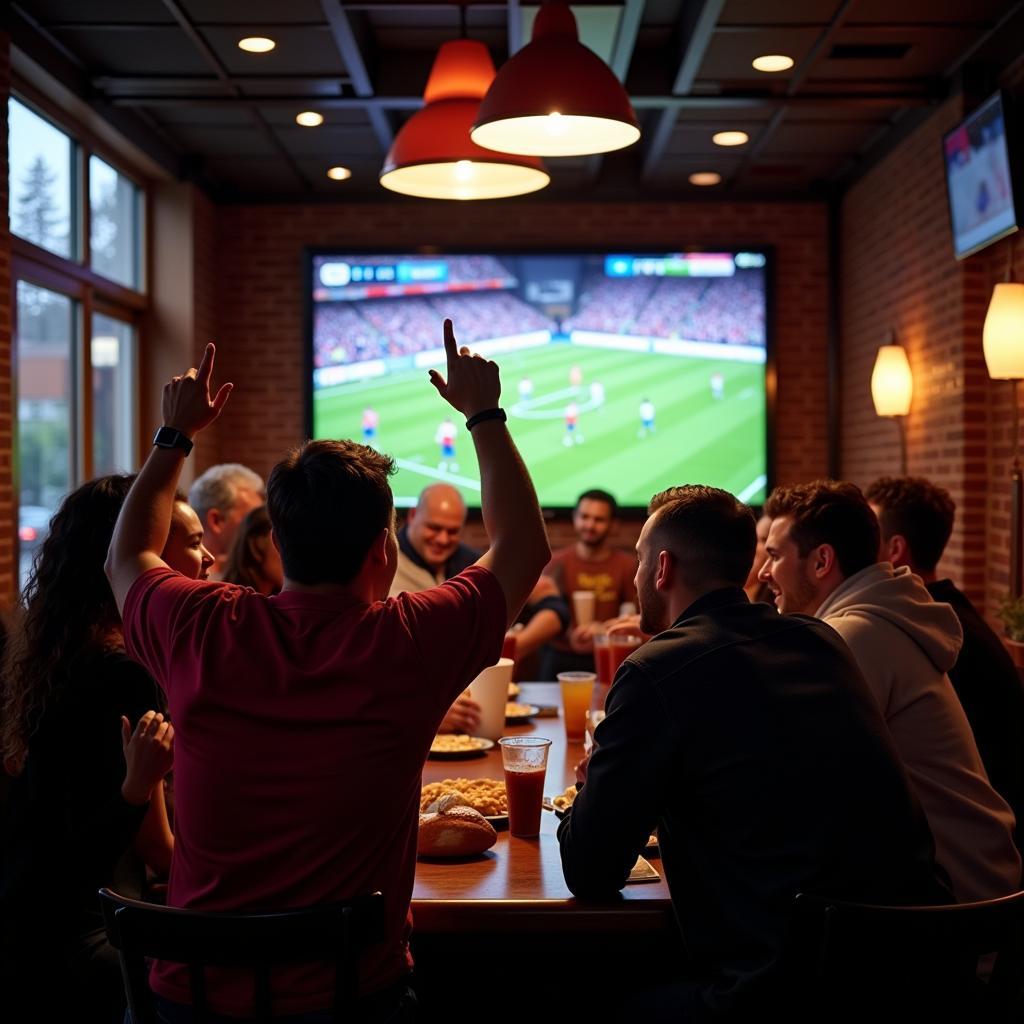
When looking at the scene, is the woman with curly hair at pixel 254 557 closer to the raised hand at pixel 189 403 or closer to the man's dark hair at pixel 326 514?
the raised hand at pixel 189 403

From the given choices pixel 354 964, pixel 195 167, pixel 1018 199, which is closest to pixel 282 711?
pixel 354 964

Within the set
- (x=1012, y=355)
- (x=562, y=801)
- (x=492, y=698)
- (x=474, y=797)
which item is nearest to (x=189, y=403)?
(x=474, y=797)

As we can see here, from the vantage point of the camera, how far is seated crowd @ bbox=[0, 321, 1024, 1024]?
4.85ft

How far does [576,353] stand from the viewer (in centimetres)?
707

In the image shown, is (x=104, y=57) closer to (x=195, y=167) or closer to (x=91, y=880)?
(x=195, y=167)

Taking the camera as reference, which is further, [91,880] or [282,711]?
[91,880]

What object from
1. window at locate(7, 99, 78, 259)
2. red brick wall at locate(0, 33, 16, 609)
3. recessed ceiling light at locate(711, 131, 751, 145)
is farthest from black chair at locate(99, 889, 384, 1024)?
recessed ceiling light at locate(711, 131, 751, 145)

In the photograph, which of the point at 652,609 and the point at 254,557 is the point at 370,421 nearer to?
the point at 254,557

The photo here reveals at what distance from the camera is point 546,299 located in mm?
7078

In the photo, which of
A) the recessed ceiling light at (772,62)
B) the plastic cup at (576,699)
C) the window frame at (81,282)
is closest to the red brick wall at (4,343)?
the window frame at (81,282)

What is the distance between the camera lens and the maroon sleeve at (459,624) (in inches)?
59.2

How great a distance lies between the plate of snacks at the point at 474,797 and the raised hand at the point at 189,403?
0.79 meters

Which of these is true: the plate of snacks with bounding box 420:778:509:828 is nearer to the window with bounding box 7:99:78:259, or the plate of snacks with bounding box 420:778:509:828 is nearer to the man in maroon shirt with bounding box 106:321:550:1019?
the man in maroon shirt with bounding box 106:321:550:1019

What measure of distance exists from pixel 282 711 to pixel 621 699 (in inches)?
19.1
